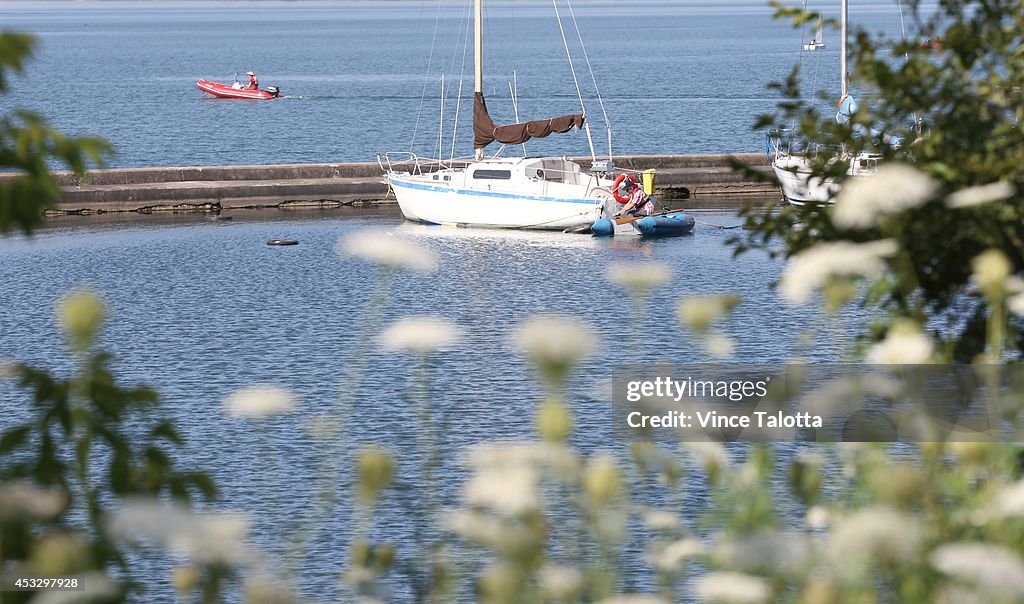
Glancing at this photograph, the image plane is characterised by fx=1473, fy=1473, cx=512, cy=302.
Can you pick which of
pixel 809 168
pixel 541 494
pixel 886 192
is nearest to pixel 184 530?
pixel 541 494

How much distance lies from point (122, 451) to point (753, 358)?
70.7 feet

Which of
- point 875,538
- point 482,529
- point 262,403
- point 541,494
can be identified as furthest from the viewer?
point 541,494

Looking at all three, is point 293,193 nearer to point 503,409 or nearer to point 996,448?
point 503,409

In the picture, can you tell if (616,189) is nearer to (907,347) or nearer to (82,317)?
(907,347)

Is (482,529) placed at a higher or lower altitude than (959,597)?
higher

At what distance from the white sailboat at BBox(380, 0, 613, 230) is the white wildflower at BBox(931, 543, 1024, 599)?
3831 centimetres

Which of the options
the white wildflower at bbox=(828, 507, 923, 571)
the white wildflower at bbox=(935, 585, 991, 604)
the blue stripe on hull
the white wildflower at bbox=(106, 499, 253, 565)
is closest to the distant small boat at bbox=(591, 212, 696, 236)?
the blue stripe on hull

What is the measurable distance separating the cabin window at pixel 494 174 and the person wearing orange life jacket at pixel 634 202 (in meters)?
3.27

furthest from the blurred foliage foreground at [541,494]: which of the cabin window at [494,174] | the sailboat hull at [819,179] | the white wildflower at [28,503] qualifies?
the cabin window at [494,174]

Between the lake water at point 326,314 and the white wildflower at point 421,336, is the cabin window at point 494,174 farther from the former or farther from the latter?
the white wildflower at point 421,336

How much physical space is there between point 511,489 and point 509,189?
3877 centimetres

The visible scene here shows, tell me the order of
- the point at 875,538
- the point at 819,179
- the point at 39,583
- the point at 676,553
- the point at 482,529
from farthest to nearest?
1. the point at 819,179
2. the point at 676,553
3. the point at 39,583
4. the point at 482,529
5. the point at 875,538

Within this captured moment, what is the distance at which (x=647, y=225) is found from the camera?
41.8 m

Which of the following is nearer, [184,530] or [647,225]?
[184,530]
